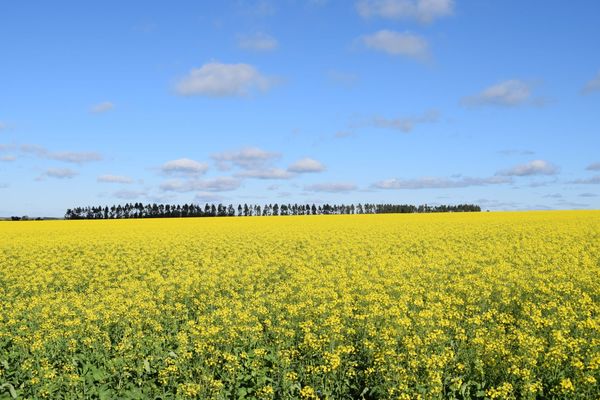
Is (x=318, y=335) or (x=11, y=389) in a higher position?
(x=318, y=335)

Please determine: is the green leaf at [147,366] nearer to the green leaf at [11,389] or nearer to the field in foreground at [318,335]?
the field in foreground at [318,335]

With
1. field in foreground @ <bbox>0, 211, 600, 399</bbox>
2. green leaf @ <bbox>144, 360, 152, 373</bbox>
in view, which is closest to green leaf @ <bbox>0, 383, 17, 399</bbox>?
field in foreground @ <bbox>0, 211, 600, 399</bbox>

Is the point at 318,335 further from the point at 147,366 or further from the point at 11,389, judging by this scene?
the point at 11,389

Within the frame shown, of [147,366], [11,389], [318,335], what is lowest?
[11,389]

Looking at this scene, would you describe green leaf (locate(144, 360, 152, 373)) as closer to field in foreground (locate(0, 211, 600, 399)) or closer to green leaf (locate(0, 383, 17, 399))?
field in foreground (locate(0, 211, 600, 399))

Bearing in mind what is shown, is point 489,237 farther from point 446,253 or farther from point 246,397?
point 246,397

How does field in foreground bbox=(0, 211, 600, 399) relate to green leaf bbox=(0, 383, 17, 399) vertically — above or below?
above

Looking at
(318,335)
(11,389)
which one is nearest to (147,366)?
(11,389)

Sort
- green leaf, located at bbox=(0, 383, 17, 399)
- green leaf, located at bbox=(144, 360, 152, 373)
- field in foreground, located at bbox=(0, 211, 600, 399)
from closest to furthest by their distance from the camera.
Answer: field in foreground, located at bbox=(0, 211, 600, 399) → green leaf, located at bbox=(0, 383, 17, 399) → green leaf, located at bbox=(144, 360, 152, 373)

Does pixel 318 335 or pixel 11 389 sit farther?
pixel 318 335

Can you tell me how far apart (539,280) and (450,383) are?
9.26 m

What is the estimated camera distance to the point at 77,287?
63.5 ft

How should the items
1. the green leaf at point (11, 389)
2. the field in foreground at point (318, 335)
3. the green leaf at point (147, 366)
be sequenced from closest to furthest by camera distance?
the field in foreground at point (318, 335)
the green leaf at point (11, 389)
the green leaf at point (147, 366)

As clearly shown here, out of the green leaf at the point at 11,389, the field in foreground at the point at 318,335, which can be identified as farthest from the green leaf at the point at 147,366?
the green leaf at the point at 11,389
